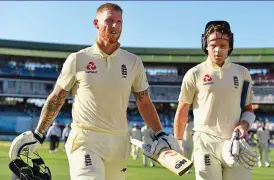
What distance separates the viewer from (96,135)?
4152 millimetres

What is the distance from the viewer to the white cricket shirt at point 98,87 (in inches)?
165

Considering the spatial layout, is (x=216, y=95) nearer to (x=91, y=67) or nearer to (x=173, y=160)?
(x=173, y=160)

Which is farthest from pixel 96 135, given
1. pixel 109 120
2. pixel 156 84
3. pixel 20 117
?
pixel 156 84

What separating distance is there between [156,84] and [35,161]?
50.4 m

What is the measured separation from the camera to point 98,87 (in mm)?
4211

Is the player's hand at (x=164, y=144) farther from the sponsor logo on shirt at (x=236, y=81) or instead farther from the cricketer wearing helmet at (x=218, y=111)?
the sponsor logo on shirt at (x=236, y=81)

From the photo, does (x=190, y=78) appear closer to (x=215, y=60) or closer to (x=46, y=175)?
(x=215, y=60)

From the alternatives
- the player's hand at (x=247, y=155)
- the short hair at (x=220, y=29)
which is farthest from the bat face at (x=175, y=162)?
the short hair at (x=220, y=29)

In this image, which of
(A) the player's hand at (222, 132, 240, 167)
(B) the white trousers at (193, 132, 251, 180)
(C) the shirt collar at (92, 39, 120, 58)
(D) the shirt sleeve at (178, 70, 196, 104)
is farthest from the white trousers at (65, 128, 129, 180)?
(D) the shirt sleeve at (178, 70, 196, 104)

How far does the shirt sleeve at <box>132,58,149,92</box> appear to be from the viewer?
456cm

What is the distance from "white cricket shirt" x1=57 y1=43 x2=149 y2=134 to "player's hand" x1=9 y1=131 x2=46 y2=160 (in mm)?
385

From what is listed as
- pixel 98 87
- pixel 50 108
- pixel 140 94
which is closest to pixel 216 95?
pixel 140 94

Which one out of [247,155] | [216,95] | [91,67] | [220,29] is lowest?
[247,155]

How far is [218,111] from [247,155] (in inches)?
24.9
